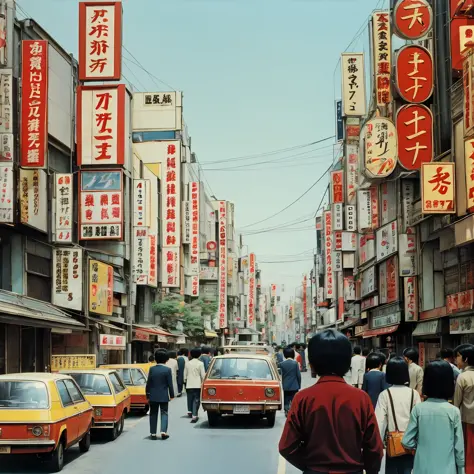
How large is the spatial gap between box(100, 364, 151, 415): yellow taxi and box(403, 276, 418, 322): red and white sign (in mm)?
13771

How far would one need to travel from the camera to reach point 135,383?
21609mm

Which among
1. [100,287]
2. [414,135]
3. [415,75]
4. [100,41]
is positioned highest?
[100,41]

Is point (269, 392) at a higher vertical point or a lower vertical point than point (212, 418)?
higher

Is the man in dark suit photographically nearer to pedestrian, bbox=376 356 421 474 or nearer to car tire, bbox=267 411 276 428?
car tire, bbox=267 411 276 428

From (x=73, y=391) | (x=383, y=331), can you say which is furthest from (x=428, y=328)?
(x=73, y=391)

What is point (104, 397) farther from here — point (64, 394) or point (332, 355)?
point (332, 355)

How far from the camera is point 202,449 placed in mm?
14719

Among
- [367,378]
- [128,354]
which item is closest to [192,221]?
[128,354]

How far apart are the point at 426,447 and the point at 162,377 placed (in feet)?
32.5

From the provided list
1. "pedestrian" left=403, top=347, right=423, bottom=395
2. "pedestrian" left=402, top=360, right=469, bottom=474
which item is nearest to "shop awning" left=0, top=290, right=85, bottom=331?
"pedestrian" left=403, top=347, right=423, bottom=395

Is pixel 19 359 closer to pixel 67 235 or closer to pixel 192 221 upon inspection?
pixel 67 235

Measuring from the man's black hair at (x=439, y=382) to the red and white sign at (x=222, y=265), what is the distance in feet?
219

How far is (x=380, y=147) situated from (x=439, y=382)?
84.2 feet

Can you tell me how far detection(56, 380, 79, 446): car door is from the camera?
12.5m
